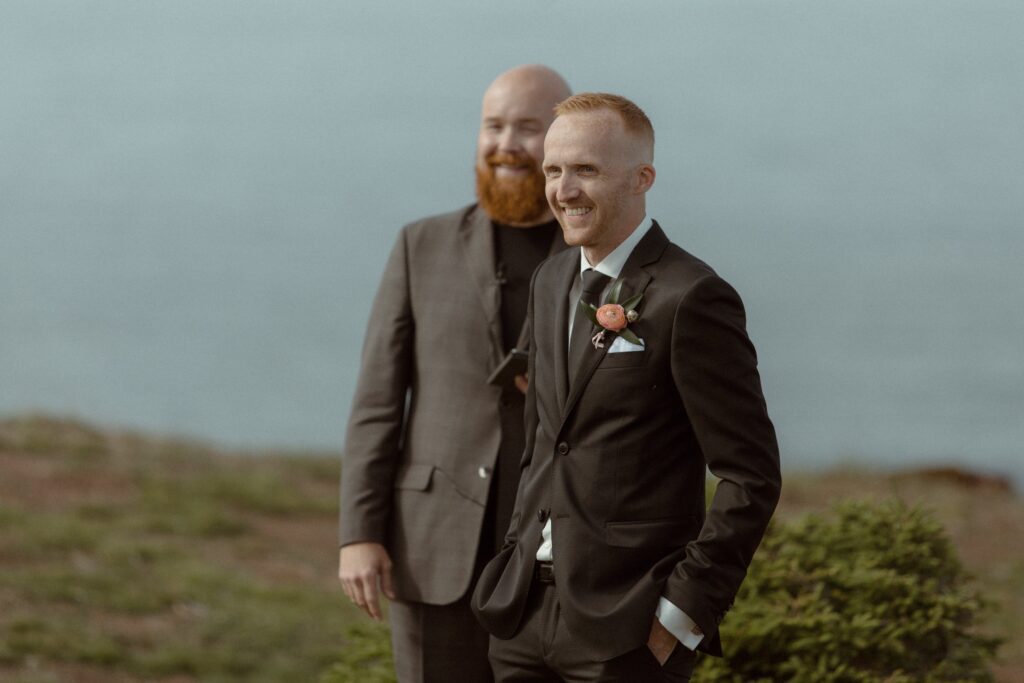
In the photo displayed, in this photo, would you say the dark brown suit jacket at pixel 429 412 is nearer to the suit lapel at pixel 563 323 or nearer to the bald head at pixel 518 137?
the bald head at pixel 518 137

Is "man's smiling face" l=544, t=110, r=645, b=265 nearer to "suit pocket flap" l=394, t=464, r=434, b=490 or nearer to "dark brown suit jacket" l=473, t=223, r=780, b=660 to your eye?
"dark brown suit jacket" l=473, t=223, r=780, b=660

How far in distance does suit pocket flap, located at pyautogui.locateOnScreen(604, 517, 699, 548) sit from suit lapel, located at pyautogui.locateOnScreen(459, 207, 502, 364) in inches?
52.6

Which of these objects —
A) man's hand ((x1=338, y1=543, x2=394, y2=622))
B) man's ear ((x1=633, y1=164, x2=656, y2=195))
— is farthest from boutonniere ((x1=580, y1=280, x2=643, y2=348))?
man's hand ((x1=338, y1=543, x2=394, y2=622))

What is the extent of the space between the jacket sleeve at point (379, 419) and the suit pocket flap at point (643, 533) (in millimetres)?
1525

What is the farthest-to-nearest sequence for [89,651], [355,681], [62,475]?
[62,475]
[89,651]
[355,681]

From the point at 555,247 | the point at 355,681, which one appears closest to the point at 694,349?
the point at 555,247

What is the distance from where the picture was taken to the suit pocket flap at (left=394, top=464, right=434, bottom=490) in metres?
4.52

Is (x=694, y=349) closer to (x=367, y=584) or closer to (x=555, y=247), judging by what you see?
(x=555, y=247)

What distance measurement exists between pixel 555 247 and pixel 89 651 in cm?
596

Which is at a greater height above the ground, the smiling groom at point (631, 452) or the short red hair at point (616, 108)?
the short red hair at point (616, 108)

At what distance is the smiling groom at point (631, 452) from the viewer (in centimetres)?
313

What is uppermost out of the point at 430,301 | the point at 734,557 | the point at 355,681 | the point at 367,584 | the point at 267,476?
the point at 430,301

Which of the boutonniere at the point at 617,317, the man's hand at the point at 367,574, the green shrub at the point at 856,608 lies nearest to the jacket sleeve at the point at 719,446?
the boutonniere at the point at 617,317

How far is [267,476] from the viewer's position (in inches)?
632
